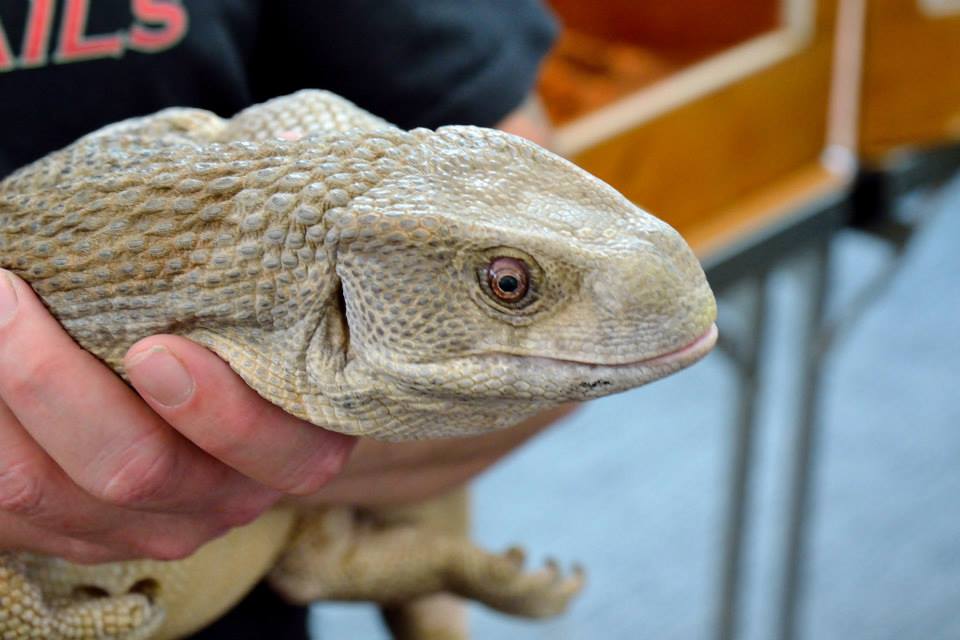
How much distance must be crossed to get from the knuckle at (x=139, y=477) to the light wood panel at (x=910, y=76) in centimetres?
149

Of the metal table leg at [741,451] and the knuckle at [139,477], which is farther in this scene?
the metal table leg at [741,451]

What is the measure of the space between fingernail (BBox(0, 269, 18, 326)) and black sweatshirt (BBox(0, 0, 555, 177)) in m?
0.24

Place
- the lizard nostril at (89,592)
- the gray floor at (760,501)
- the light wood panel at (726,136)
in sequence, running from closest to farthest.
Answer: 1. the lizard nostril at (89,592)
2. the light wood panel at (726,136)
3. the gray floor at (760,501)

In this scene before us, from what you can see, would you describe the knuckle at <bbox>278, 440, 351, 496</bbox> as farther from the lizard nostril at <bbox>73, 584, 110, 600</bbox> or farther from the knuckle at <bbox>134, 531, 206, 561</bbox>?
the lizard nostril at <bbox>73, 584, 110, 600</bbox>

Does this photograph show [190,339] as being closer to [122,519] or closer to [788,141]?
[122,519]

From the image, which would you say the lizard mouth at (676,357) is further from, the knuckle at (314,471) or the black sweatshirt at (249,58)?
the black sweatshirt at (249,58)

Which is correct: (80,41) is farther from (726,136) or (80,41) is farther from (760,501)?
(760,501)

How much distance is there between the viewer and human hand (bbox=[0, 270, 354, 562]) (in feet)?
2.49

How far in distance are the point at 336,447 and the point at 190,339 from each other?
12 centimetres

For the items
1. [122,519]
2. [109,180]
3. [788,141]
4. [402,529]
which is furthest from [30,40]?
[788,141]

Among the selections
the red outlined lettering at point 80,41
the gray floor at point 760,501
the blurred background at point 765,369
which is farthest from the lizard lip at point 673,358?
the gray floor at point 760,501

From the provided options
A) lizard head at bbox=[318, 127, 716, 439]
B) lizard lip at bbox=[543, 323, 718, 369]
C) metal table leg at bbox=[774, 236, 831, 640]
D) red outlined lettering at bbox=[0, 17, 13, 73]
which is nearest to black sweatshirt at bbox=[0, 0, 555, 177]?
red outlined lettering at bbox=[0, 17, 13, 73]

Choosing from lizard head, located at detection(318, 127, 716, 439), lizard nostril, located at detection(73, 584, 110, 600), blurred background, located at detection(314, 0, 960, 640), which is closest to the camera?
lizard head, located at detection(318, 127, 716, 439)

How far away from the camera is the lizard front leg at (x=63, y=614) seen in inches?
33.3
